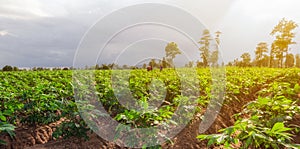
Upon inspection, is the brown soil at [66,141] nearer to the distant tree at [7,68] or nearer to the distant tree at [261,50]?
the distant tree at [7,68]

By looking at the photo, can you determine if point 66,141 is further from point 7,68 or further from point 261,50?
point 261,50

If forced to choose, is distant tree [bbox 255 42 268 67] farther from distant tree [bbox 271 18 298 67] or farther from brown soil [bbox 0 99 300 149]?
brown soil [bbox 0 99 300 149]

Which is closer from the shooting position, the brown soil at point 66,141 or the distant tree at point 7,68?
the brown soil at point 66,141

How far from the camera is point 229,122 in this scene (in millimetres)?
6973

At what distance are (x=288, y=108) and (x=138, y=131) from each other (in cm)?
233

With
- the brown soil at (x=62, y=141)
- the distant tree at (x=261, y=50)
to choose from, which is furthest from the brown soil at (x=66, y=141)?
the distant tree at (x=261, y=50)

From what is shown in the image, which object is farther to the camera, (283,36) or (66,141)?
(283,36)

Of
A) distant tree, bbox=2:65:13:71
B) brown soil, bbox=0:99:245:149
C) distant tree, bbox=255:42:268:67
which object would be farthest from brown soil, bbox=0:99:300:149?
distant tree, bbox=255:42:268:67

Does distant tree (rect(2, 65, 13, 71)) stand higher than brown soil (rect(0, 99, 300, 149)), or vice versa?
distant tree (rect(2, 65, 13, 71))

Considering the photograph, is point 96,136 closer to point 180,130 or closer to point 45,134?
point 45,134

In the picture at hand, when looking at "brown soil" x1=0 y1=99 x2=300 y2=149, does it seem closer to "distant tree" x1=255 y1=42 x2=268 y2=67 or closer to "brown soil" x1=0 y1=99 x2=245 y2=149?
"brown soil" x1=0 y1=99 x2=245 y2=149

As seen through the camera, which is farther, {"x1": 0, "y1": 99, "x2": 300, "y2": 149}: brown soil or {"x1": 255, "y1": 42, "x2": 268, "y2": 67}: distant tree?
{"x1": 255, "y1": 42, "x2": 268, "y2": 67}: distant tree

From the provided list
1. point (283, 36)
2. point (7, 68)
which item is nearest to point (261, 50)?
point (283, 36)

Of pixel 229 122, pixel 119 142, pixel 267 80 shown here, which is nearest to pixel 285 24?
pixel 267 80
